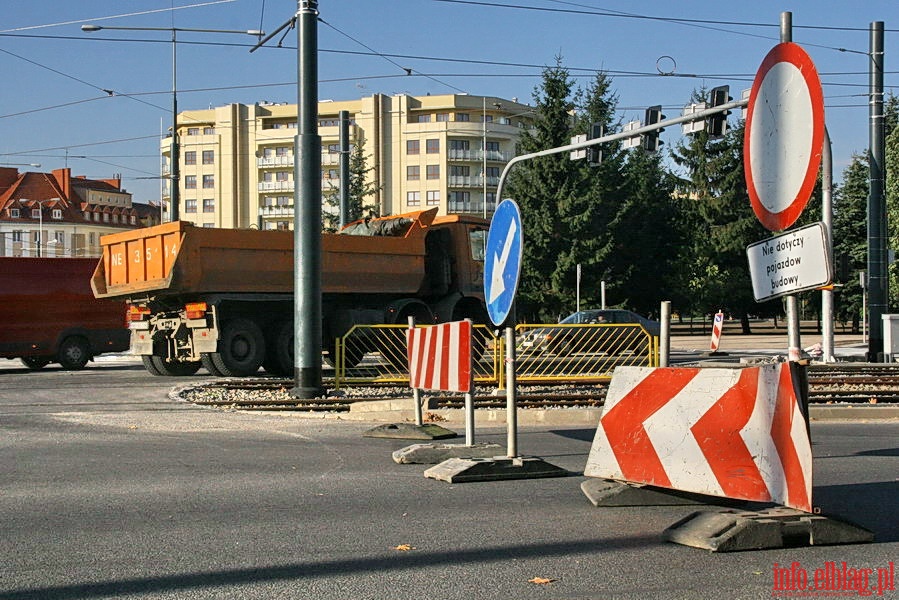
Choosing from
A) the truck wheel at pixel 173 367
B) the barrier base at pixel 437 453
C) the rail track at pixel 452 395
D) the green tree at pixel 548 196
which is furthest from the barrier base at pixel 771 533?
the green tree at pixel 548 196

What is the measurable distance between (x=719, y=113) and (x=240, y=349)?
10091 millimetres

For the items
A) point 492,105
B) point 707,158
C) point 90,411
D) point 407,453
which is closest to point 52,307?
point 90,411

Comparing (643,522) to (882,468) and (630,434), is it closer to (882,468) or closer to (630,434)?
(630,434)

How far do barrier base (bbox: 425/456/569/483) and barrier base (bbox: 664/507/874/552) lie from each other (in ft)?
8.01

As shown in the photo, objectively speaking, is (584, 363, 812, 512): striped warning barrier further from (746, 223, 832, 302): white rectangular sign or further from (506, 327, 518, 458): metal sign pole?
(506, 327, 518, 458): metal sign pole

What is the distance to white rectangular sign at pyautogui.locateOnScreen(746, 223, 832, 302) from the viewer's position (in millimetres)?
5285

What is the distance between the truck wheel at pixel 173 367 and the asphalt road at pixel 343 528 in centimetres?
1134

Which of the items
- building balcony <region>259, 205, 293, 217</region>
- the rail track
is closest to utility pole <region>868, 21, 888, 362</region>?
the rail track

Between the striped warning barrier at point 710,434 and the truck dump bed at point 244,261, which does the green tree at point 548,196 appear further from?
the striped warning barrier at point 710,434

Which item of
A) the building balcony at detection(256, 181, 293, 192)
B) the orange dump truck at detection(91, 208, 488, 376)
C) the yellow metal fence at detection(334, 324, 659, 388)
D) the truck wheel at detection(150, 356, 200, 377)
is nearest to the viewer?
the yellow metal fence at detection(334, 324, 659, 388)

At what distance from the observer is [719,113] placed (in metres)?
20.2

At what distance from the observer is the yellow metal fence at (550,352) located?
1900cm

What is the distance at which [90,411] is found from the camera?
47.7 feet

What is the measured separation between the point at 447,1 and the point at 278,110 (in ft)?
248
